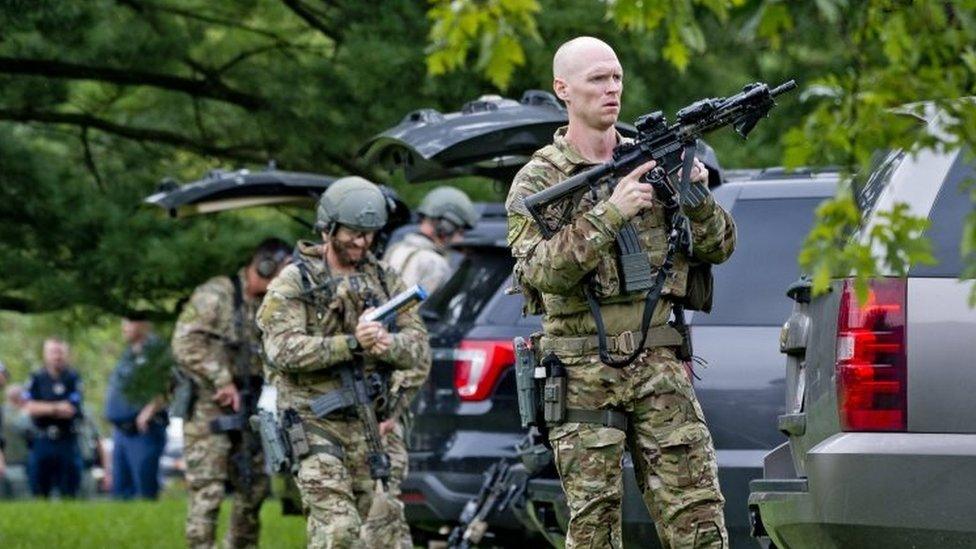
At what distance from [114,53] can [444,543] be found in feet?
13.0

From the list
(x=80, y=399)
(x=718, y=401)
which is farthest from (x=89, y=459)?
(x=718, y=401)

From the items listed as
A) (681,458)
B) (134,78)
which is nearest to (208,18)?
(134,78)

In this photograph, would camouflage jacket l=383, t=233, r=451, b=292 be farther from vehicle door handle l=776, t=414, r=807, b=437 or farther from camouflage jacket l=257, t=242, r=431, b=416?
vehicle door handle l=776, t=414, r=807, b=437

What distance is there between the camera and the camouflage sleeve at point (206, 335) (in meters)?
13.0

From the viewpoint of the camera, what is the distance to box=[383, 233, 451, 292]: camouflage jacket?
12484 millimetres

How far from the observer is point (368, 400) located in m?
9.72

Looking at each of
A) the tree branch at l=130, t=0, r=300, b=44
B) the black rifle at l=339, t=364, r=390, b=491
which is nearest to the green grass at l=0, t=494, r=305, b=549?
the tree branch at l=130, t=0, r=300, b=44

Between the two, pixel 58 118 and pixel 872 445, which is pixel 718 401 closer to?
pixel 872 445

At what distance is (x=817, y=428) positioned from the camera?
6539mm

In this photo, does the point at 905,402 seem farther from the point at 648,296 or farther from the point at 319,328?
the point at 319,328

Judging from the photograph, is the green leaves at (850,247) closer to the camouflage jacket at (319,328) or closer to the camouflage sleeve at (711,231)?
the camouflage sleeve at (711,231)

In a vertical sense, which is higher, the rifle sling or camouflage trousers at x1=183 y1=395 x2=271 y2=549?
the rifle sling

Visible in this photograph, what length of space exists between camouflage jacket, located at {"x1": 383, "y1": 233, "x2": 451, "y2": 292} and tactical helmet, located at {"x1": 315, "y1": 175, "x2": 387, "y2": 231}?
252 cm

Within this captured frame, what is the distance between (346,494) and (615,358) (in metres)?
2.75
